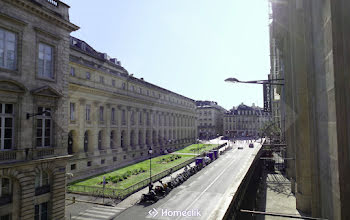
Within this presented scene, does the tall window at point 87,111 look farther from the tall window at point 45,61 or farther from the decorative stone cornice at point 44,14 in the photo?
the tall window at point 45,61

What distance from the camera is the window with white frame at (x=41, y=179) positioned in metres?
18.0

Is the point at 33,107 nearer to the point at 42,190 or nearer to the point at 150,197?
the point at 42,190

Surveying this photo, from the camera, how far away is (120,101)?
5034 centimetres

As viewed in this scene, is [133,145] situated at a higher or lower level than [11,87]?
lower

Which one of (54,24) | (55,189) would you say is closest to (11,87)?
(54,24)

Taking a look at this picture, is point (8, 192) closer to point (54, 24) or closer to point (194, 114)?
point (54, 24)

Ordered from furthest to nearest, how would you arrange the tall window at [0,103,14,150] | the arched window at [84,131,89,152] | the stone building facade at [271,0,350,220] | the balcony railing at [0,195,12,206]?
1. the arched window at [84,131,89,152]
2. the tall window at [0,103,14,150]
3. the balcony railing at [0,195,12,206]
4. the stone building facade at [271,0,350,220]

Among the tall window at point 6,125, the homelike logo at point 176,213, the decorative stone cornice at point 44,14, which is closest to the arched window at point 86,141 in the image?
the homelike logo at point 176,213

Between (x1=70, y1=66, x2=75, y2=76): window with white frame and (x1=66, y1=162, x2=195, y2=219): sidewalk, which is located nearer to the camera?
(x1=66, y1=162, x2=195, y2=219): sidewalk

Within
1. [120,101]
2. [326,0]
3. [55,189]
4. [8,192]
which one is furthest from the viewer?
[120,101]

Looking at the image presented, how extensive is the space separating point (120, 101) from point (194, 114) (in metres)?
56.9

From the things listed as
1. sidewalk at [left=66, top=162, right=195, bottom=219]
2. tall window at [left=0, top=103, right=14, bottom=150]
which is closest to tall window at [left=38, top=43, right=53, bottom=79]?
tall window at [left=0, top=103, right=14, bottom=150]

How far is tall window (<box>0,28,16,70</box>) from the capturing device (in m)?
15.7

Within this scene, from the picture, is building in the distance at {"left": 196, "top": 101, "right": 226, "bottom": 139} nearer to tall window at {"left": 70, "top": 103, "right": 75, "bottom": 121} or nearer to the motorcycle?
tall window at {"left": 70, "top": 103, "right": 75, "bottom": 121}
